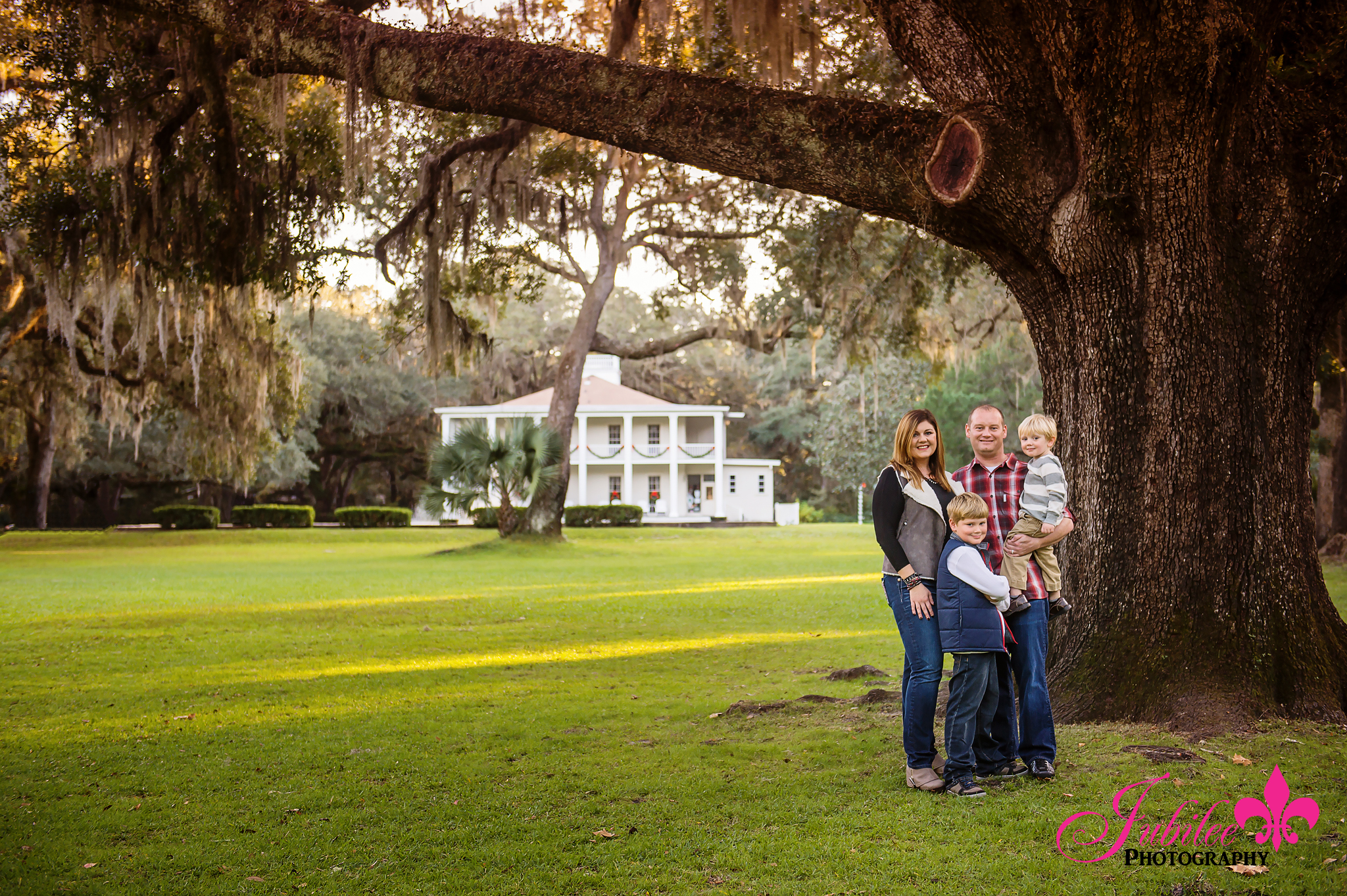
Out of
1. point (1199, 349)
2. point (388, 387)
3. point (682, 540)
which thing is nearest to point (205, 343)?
point (682, 540)

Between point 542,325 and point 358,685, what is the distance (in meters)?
47.9

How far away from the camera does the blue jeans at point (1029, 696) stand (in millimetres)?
4203

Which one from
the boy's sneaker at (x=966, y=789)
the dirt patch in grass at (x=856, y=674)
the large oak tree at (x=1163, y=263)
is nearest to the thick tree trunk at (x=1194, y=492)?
the large oak tree at (x=1163, y=263)

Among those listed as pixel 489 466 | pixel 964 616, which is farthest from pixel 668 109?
pixel 489 466

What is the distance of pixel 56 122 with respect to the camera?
14289mm

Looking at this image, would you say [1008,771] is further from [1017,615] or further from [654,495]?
[654,495]

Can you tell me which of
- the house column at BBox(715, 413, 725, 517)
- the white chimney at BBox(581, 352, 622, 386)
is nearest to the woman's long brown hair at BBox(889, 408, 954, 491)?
the house column at BBox(715, 413, 725, 517)

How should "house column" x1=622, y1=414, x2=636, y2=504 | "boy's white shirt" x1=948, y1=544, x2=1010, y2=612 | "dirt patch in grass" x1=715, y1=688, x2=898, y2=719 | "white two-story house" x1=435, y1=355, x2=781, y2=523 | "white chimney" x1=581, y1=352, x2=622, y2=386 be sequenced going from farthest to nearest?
"white chimney" x1=581, y1=352, x2=622, y2=386 < "white two-story house" x1=435, y1=355, x2=781, y2=523 < "house column" x1=622, y1=414, x2=636, y2=504 < "dirt patch in grass" x1=715, y1=688, x2=898, y2=719 < "boy's white shirt" x1=948, y1=544, x2=1010, y2=612

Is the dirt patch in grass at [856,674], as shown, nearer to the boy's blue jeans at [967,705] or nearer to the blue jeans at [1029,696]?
the blue jeans at [1029,696]

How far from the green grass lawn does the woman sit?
29 centimetres

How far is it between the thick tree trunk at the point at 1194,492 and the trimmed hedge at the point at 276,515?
108 ft

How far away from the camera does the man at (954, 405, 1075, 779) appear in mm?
4195

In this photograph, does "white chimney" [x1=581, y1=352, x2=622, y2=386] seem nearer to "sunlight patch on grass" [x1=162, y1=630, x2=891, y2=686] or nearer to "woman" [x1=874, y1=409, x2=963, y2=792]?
"sunlight patch on grass" [x1=162, y1=630, x2=891, y2=686]

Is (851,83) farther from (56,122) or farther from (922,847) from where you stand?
(56,122)
